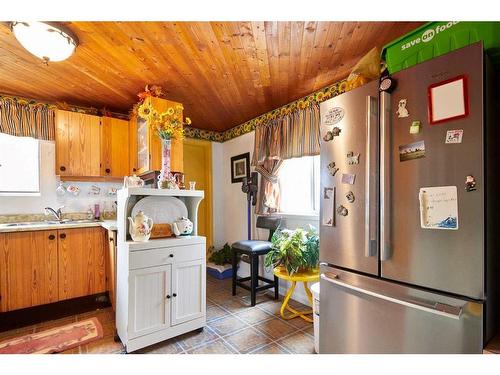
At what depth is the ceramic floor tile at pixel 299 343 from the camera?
1888 mm

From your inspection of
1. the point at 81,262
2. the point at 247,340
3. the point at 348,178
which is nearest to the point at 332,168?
the point at 348,178

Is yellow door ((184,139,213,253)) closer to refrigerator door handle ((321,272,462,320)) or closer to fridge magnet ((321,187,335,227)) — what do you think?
fridge magnet ((321,187,335,227))

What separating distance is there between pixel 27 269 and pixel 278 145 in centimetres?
290

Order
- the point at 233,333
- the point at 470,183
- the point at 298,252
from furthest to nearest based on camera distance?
1. the point at 298,252
2. the point at 233,333
3. the point at 470,183

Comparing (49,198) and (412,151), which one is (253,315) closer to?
(412,151)

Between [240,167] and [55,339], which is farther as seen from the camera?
[240,167]

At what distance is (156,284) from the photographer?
74.3 inches

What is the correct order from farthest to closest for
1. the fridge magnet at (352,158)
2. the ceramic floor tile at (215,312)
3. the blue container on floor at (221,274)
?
the blue container on floor at (221,274)
the ceramic floor tile at (215,312)
the fridge magnet at (352,158)

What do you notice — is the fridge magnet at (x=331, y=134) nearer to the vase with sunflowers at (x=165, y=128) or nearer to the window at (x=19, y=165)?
the vase with sunflowers at (x=165, y=128)

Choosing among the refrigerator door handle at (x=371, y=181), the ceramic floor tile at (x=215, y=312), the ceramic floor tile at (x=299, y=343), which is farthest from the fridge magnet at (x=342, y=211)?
the ceramic floor tile at (x=215, y=312)

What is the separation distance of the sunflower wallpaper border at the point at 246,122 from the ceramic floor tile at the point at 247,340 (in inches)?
92.7

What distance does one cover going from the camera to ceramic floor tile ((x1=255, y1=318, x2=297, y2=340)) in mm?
2115
